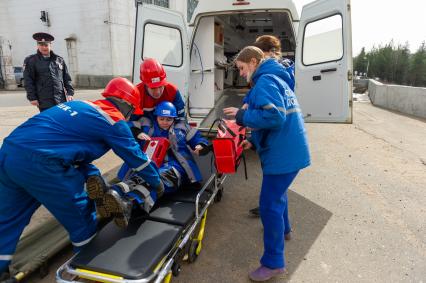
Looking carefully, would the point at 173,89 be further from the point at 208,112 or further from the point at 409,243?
the point at 409,243

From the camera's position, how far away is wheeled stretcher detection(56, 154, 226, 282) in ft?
6.31

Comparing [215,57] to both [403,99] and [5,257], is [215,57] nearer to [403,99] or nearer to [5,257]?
[5,257]

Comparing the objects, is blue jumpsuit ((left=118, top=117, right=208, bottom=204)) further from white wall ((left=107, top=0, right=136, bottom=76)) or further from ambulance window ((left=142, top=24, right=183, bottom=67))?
white wall ((left=107, top=0, right=136, bottom=76))

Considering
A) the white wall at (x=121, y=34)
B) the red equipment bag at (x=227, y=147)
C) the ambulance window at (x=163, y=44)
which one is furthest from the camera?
the white wall at (x=121, y=34)

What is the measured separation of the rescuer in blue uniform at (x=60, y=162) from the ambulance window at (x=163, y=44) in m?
2.77

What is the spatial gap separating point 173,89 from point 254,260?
2.29m

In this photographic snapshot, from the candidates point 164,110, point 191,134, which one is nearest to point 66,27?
point 164,110

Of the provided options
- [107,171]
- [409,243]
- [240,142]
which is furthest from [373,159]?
[107,171]

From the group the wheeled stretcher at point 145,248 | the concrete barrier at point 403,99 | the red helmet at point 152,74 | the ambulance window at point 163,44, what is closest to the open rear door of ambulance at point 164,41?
the ambulance window at point 163,44

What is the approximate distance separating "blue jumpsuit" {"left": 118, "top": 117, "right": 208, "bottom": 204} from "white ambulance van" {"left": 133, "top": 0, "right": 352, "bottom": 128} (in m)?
1.53

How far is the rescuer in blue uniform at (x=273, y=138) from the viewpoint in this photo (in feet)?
7.20

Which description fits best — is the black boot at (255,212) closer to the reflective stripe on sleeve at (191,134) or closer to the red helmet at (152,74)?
the reflective stripe on sleeve at (191,134)

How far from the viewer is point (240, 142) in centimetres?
302

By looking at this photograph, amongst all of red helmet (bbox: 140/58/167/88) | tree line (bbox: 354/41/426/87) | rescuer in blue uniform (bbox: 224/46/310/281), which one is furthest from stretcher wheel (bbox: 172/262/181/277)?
tree line (bbox: 354/41/426/87)
